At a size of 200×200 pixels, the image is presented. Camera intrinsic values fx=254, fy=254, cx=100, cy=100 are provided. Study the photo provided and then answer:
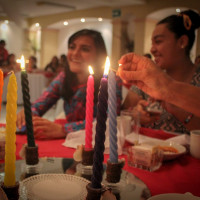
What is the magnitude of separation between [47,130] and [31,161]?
1.59 ft

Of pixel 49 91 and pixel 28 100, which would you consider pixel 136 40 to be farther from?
pixel 28 100

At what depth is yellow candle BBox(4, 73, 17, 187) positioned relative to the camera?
1.56ft

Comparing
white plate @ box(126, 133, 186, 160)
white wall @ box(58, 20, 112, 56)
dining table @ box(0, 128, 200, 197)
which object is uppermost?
white wall @ box(58, 20, 112, 56)

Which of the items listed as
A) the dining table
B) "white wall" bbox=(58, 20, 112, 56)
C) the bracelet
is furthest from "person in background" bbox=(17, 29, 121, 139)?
"white wall" bbox=(58, 20, 112, 56)

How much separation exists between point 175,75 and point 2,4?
1456 mm

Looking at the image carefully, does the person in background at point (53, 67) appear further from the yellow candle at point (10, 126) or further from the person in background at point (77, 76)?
the yellow candle at point (10, 126)

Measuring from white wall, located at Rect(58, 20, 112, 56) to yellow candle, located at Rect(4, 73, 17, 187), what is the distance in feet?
37.5

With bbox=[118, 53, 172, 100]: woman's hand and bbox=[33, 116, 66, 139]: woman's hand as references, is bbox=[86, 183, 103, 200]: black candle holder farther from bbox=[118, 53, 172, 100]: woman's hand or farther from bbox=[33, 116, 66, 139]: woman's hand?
bbox=[33, 116, 66, 139]: woman's hand

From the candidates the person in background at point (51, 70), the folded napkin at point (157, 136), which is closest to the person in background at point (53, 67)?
the person in background at point (51, 70)

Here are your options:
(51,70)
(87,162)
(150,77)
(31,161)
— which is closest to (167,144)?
(150,77)

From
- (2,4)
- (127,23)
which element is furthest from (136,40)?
(2,4)

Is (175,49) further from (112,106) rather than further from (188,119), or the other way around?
(112,106)

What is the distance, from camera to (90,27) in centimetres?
1214

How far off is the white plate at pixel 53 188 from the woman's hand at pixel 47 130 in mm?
583
